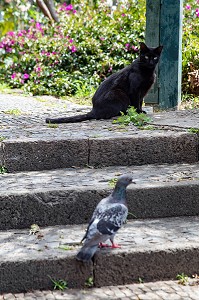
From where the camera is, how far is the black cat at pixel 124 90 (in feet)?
21.2

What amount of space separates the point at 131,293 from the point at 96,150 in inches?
72.7

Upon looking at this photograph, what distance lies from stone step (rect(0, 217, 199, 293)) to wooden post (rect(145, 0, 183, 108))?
3.72 m

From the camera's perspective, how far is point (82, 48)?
10711 millimetres

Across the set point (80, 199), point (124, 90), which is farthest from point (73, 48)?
point (80, 199)

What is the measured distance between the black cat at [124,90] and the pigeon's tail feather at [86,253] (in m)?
2.83

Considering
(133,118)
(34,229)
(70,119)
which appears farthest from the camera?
(70,119)

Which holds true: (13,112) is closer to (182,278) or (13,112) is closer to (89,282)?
(89,282)

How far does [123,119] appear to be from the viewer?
6.11m

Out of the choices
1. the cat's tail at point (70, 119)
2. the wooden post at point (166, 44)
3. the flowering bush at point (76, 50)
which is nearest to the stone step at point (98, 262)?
the cat's tail at point (70, 119)

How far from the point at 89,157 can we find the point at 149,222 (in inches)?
43.8

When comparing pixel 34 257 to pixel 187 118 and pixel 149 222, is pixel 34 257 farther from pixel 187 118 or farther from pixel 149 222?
pixel 187 118

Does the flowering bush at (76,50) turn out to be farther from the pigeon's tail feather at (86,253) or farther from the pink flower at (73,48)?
the pigeon's tail feather at (86,253)

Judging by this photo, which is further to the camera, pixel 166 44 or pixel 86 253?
pixel 166 44

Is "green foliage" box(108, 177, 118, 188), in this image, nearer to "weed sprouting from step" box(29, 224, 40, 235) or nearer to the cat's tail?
"weed sprouting from step" box(29, 224, 40, 235)
